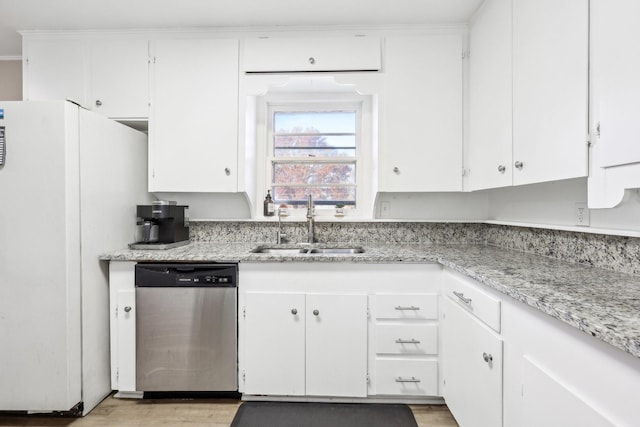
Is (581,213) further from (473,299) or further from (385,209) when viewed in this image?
(385,209)

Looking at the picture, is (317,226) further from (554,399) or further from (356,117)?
(554,399)

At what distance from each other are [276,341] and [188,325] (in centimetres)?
52

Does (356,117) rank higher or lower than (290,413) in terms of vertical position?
higher

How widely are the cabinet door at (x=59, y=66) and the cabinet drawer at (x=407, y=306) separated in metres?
2.46

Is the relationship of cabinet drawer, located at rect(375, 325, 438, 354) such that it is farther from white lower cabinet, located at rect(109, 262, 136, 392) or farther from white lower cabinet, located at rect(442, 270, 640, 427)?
white lower cabinet, located at rect(109, 262, 136, 392)

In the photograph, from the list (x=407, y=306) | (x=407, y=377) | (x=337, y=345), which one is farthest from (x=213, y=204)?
(x=407, y=377)

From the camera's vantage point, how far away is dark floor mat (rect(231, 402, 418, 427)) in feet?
5.72

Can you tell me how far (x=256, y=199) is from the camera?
2600 mm

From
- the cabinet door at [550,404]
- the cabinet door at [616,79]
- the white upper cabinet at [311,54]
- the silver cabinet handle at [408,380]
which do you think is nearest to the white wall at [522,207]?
the cabinet door at [616,79]

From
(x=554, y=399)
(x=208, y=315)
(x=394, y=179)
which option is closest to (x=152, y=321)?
(x=208, y=315)

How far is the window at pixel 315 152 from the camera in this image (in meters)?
2.63

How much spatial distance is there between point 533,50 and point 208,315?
7.03 ft

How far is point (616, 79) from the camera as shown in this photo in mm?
1018

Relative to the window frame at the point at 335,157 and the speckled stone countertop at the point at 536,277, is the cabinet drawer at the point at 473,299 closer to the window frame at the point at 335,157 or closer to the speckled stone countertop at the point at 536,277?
the speckled stone countertop at the point at 536,277
